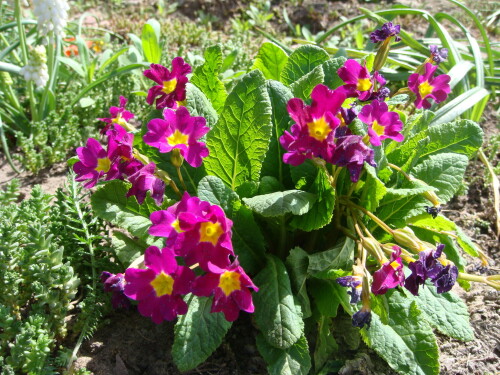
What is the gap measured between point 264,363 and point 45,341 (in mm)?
810

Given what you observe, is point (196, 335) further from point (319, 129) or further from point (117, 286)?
point (319, 129)

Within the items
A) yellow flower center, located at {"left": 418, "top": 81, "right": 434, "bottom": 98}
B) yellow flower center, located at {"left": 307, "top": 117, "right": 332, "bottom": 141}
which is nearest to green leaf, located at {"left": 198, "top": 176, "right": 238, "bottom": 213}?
yellow flower center, located at {"left": 307, "top": 117, "right": 332, "bottom": 141}

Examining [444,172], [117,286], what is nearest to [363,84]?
[444,172]

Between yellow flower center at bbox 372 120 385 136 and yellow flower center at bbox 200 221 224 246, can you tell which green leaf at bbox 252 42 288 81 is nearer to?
yellow flower center at bbox 372 120 385 136

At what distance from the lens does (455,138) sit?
220 centimetres

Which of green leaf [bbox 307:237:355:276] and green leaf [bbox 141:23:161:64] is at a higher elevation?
green leaf [bbox 141:23:161:64]

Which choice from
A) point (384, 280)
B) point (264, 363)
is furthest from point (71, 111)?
point (384, 280)

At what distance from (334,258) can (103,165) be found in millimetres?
889

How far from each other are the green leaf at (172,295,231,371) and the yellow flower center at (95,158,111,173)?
56 cm

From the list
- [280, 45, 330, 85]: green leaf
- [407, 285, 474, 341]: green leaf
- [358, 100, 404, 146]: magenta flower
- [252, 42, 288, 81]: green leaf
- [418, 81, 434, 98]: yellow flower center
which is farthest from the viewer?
[252, 42, 288, 81]: green leaf

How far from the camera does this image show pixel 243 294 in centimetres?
158

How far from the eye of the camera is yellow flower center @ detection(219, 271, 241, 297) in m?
1.57

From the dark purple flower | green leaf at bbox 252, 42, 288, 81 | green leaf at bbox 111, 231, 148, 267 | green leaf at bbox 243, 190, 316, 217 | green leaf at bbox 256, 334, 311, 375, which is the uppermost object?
green leaf at bbox 252, 42, 288, 81

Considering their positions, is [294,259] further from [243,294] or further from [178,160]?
[178,160]
